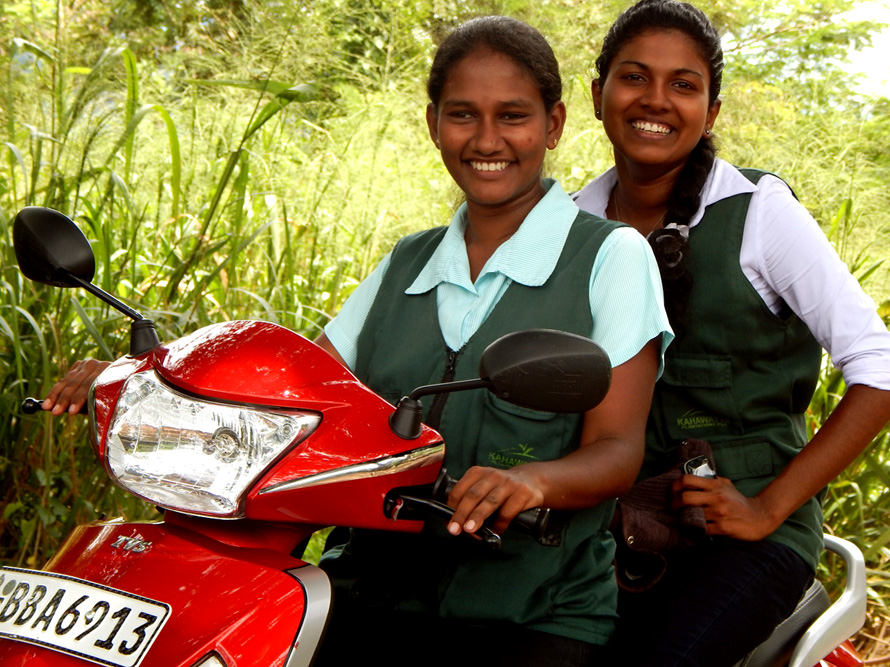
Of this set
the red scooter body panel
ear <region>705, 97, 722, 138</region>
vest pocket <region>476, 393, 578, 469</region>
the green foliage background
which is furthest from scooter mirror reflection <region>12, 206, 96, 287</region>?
ear <region>705, 97, 722, 138</region>

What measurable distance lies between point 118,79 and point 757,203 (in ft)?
7.89

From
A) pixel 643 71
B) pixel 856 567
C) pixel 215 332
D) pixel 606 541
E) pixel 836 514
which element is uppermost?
pixel 643 71

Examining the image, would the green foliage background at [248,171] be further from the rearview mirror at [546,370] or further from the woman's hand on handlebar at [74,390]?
the rearview mirror at [546,370]

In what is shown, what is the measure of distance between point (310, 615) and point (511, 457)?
482 mm

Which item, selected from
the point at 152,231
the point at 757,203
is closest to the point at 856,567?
the point at 757,203

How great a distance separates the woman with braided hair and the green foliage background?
55 cm

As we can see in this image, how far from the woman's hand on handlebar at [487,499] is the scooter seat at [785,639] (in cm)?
74

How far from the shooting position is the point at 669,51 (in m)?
2.14

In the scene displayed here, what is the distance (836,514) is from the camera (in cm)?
351

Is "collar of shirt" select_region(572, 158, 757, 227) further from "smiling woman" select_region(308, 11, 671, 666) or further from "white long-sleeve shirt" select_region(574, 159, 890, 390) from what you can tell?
"smiling woman" select_region(308, 11, 671, 666)

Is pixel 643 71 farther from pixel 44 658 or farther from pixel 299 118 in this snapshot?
pixel 299 118

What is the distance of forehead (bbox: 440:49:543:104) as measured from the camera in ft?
5.57

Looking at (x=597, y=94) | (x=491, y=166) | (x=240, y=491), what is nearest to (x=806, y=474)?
(x=491, y=166)

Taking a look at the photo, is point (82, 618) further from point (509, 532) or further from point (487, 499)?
point (509, 532)
